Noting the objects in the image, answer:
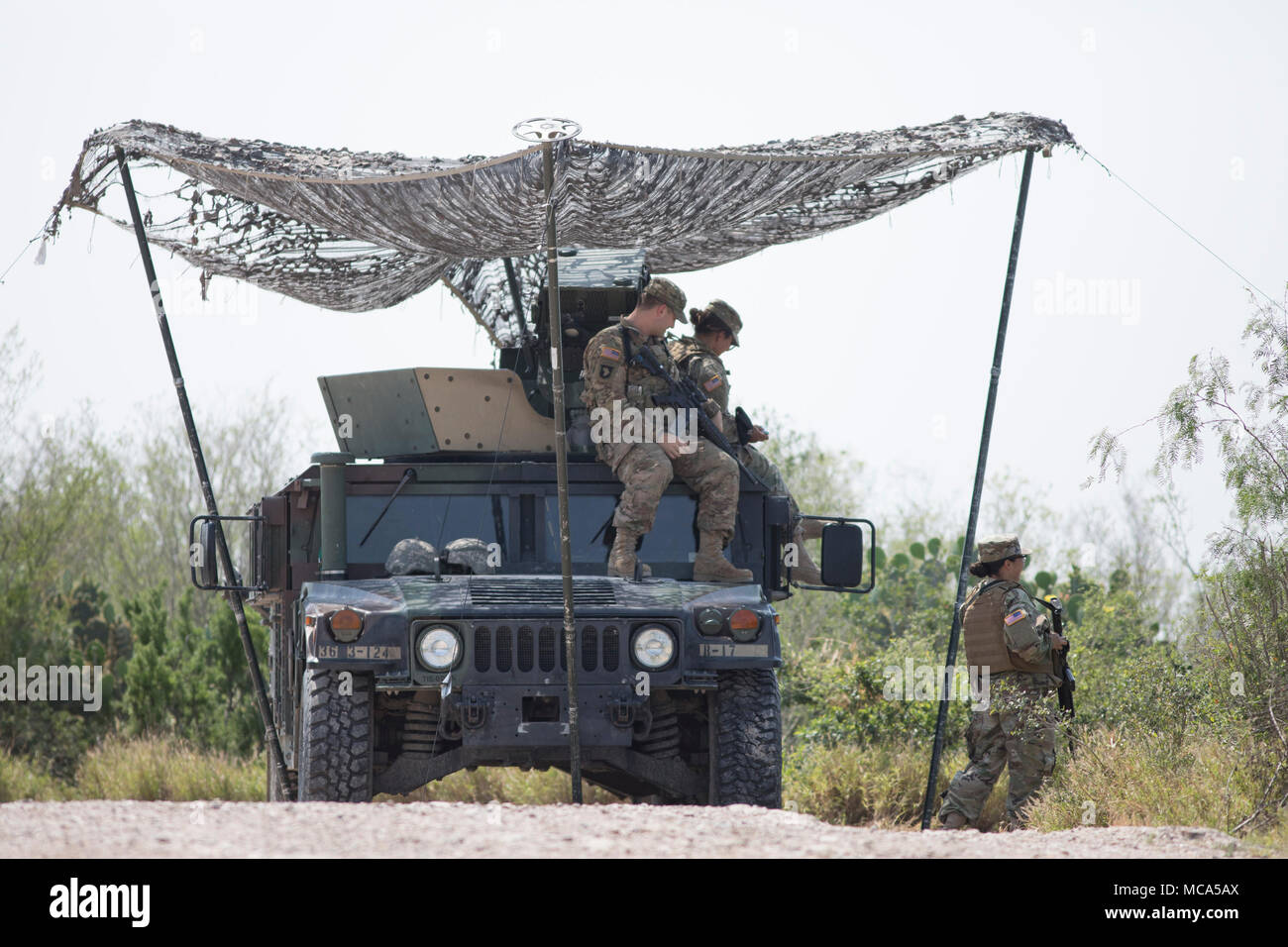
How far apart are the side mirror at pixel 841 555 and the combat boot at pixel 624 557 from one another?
0.89 m

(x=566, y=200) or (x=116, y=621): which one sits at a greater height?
(x=566, y=200)

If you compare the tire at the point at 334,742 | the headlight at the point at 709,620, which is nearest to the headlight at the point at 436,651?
the tire at the point at 334,742

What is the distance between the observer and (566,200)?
7891mm

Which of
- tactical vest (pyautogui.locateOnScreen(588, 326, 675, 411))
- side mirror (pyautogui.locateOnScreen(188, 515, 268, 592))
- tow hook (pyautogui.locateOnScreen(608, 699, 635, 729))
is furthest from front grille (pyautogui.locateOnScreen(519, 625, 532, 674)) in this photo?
side mirror (pyautogui.locateOnScreen(188, 515, 268, 592))

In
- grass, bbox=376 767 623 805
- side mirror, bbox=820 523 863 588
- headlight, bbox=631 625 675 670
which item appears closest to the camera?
headlight, bbox=631 625 675 670

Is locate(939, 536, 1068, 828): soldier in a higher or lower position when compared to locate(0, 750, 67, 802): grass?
higher

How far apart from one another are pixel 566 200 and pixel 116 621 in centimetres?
1144

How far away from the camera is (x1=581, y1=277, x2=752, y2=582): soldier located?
743 centimetres

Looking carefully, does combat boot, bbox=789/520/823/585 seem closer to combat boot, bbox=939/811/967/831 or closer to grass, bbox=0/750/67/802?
combat boot, bbox=939/811/967/831

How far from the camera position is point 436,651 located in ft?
21.3

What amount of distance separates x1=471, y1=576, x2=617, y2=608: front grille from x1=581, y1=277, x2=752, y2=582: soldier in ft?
1.21

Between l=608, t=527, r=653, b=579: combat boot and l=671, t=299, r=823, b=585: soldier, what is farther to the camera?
l=671, t=299, r=823, b=585: soldier
